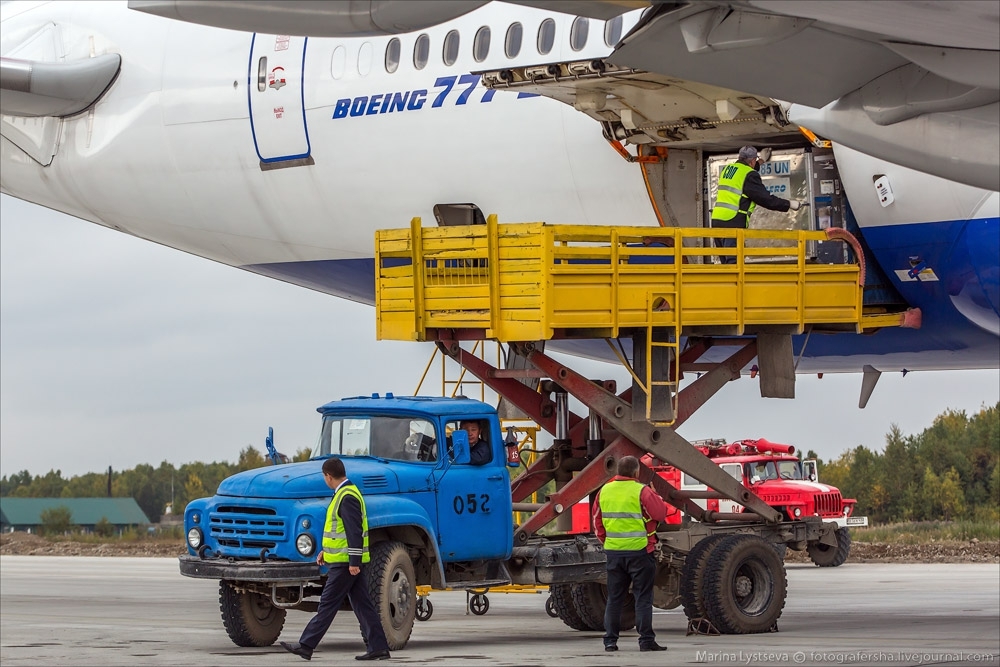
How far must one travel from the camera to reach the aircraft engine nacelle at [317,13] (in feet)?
17.0

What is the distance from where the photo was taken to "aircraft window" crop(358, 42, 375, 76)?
1667 centimetres

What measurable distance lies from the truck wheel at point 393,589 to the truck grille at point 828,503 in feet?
46.5

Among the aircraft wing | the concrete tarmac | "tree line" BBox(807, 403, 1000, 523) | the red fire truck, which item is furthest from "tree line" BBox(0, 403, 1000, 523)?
the aircraft wing

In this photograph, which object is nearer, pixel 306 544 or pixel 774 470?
A: pixel 306 544

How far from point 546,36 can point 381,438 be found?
4.86 metres

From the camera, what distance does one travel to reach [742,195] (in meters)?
13.7

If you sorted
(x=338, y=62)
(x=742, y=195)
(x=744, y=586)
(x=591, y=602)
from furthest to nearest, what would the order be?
(x=338, y=62) < (x=742, y=195) < (x=591, y=602) < (x=744, y=586)

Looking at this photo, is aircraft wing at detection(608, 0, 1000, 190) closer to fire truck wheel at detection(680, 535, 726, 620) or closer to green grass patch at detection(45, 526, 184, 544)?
fire truck wheel at detection(680, 535, 726, 620)

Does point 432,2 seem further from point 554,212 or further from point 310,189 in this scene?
point 310,189

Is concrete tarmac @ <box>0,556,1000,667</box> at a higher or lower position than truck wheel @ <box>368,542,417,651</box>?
lower

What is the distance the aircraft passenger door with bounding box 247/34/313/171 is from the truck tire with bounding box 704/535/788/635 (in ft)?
24.2

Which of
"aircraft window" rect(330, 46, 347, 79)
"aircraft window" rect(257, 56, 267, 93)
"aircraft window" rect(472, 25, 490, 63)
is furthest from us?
"aircraft window" rect(257, 56, 267, 93)

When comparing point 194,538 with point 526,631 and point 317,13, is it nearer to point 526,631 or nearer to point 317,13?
point 526,631

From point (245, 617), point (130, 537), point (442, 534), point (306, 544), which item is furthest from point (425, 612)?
point (130, 537)
